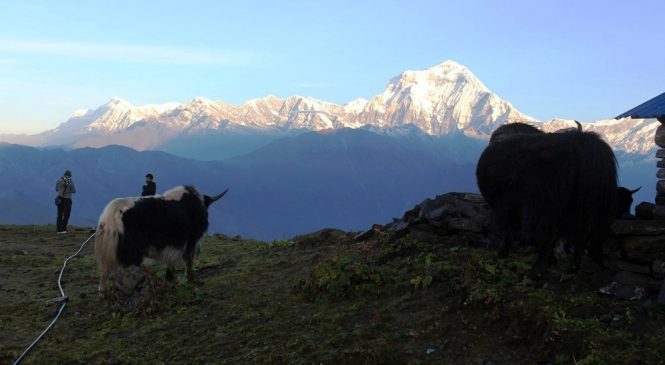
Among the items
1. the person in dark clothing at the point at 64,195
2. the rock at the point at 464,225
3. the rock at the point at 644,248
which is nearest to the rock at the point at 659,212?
the rock at the point at 644,248

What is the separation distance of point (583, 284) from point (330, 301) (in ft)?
11.1

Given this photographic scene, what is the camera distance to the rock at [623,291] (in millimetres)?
6039

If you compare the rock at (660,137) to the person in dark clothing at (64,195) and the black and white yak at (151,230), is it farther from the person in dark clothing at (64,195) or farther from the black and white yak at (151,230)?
the person in dark clothing at (64,195)

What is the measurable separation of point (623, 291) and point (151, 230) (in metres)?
7.54

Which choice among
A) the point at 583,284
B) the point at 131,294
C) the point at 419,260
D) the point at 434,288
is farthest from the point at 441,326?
the point at 131,294

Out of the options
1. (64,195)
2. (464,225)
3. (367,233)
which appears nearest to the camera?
(464,225)

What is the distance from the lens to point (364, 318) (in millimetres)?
7102

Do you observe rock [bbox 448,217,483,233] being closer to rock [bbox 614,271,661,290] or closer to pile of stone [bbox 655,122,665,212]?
pile of stone [bbox 655,122,665,212]

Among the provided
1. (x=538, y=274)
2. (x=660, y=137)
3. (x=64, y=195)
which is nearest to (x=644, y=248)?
(x=538, y=274)

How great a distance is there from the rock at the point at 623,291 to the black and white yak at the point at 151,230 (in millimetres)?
7298

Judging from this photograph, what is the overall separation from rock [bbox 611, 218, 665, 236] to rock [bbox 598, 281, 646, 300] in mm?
685

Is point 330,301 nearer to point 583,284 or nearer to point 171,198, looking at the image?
point 583,284

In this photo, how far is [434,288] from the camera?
25.1 ft

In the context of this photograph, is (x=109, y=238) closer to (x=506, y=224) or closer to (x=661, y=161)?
(x=506, y=224)
